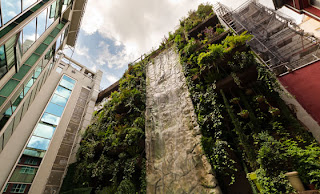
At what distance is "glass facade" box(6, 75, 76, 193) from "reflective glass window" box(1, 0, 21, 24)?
1010 cm

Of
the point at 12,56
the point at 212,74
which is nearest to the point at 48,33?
the point at 12,56

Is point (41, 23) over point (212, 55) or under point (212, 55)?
over

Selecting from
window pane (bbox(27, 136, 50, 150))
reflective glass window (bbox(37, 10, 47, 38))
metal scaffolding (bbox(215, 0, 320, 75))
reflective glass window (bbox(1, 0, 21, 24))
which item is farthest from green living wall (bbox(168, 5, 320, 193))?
window pane (bbox(27, 136, 50, 150))

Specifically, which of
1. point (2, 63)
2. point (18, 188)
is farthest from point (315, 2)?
point (18, 188)

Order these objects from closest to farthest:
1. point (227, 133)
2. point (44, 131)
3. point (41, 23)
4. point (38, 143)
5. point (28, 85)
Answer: point (227, 133) → point (41, 23) → point (28, 85) → point (38, 143) → point (44, 131)

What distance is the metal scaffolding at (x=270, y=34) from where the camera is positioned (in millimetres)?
8805

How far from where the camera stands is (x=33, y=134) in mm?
11477

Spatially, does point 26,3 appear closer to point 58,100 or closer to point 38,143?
point 38,143

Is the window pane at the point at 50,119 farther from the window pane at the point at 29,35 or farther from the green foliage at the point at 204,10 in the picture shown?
the green foliage at the point at 204,10

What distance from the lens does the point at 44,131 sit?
12.1m

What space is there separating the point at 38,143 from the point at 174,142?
11381 mm

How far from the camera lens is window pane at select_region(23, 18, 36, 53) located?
614 cm

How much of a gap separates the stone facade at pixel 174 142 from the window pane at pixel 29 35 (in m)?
6.89

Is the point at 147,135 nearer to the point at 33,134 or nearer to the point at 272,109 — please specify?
the point at 272,109
